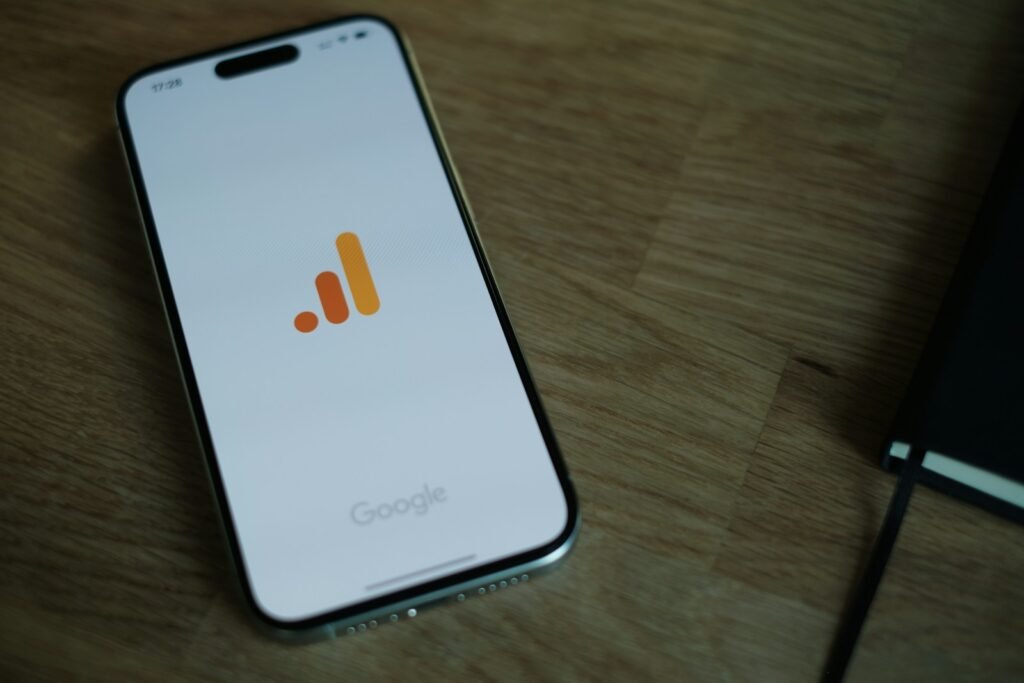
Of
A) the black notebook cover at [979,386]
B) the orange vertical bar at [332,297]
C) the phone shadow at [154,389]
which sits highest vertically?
the black notebook cover at [979,386]

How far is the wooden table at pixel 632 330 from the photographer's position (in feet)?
1.27

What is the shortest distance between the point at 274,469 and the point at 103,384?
103mm

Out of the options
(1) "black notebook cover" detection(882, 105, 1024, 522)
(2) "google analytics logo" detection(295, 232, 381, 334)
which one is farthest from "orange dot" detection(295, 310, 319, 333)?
(1) "black notebook cover" detection(882, 105, 1024, 522)

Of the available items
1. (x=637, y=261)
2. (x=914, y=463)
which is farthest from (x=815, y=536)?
(x=637, y=261)

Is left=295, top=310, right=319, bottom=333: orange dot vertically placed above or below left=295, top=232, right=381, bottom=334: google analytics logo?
below

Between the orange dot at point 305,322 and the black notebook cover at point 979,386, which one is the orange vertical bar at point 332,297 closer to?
the orange dot at point 305,322

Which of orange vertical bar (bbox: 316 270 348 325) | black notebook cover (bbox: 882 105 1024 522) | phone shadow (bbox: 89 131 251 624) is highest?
black notebook cover (bbox: 882 105 1024 522)

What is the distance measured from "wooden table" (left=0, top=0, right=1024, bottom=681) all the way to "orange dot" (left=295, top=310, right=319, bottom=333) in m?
0.07

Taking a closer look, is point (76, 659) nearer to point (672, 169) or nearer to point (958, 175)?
point (672, 169)

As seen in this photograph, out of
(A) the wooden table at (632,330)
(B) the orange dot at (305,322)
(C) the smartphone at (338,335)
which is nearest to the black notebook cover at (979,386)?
(A) the wooden table at (632,330)

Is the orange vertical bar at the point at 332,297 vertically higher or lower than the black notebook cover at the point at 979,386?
Result: lower

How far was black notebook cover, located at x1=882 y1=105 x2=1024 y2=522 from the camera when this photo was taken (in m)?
0.38

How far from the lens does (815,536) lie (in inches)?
15.7

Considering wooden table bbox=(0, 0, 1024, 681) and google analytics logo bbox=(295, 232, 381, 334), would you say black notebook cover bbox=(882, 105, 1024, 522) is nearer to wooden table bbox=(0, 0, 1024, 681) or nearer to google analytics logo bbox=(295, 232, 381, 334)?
wooden table bbox=(0, 0, 1024, 681)
